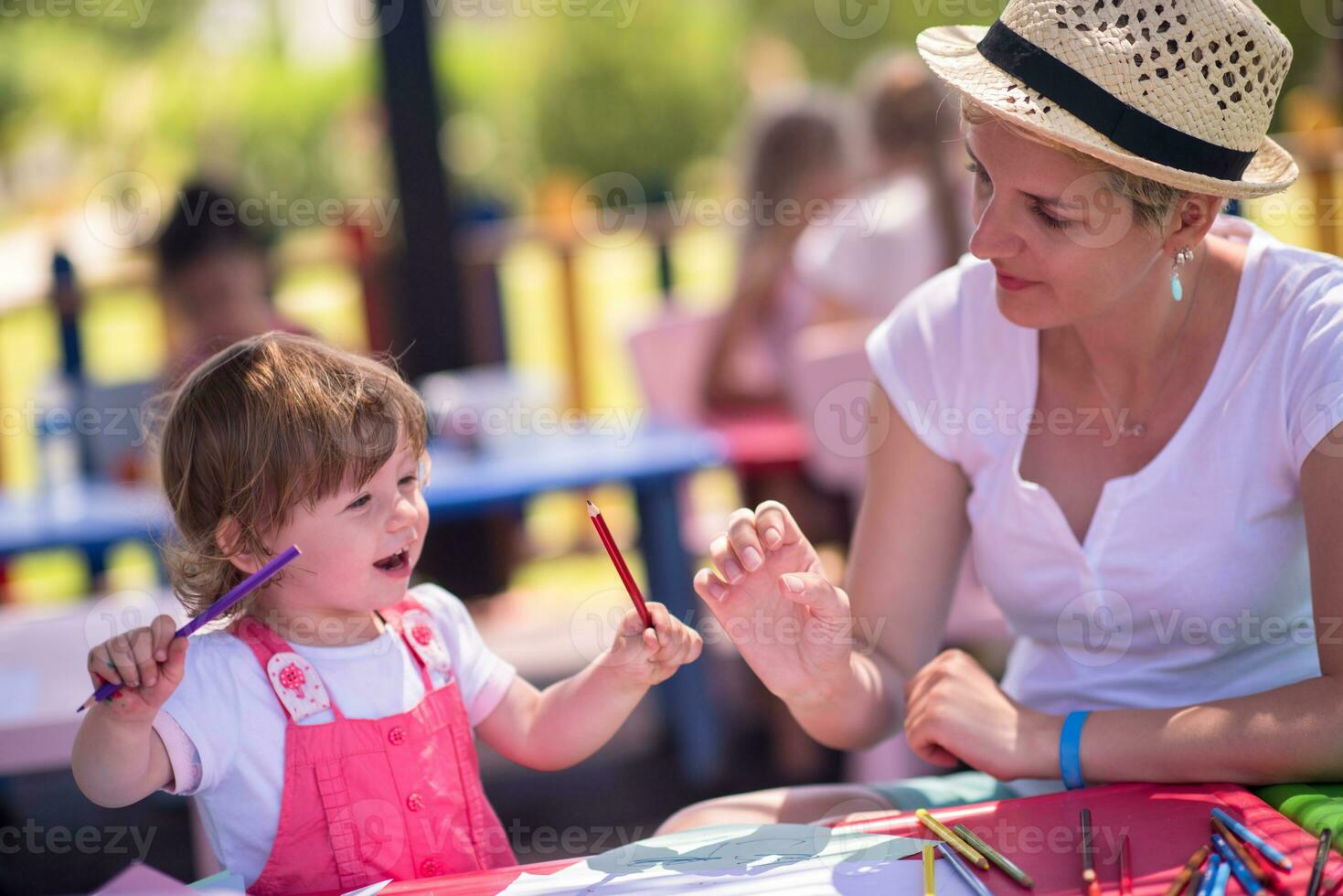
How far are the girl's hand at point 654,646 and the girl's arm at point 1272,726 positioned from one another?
0.40m

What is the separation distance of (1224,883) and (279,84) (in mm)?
17558

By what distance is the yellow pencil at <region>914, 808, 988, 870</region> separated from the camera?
1082 millimetres

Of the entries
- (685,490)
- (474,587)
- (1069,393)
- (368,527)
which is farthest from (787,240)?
(368,527)

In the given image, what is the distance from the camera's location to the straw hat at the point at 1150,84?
134 centimetres

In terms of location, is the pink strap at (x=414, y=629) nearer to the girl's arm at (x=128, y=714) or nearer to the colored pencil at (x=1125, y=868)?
the girl's arm at (x=128, y=714)

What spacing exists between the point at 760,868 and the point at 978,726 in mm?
344

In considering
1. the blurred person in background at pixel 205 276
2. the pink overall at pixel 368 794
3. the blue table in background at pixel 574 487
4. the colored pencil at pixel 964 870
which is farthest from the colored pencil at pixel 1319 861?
the blurred person in background at pixel 205 276

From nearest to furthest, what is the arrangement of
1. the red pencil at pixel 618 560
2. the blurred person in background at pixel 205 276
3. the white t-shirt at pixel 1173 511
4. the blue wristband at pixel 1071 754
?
the red pencil at pixel 618 560 < the blue wristband at pixel 1071 754 < the white t-shirt at pixel 1173 511 < the blurred person in background at pixel 205 276

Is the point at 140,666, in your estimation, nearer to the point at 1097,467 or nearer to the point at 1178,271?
the point at 1097,467

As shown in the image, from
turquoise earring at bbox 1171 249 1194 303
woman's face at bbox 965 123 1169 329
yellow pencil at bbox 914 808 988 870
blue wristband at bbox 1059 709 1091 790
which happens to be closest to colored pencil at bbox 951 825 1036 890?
yellow pencil at bbox 914 808 988 870

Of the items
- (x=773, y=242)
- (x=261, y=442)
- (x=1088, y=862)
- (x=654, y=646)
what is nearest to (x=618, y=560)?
(x=654, y=646)

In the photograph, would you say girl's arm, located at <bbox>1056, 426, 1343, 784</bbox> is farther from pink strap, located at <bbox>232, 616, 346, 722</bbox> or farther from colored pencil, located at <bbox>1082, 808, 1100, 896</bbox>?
pink strap, located at <bbox>232, 616, 346, 722</bbox>

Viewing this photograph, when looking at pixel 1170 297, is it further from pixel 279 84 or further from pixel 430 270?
pixel 279 84

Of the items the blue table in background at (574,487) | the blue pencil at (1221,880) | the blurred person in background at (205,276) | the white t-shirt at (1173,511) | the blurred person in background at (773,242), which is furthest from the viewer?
the blurred person in background at (773,242)
